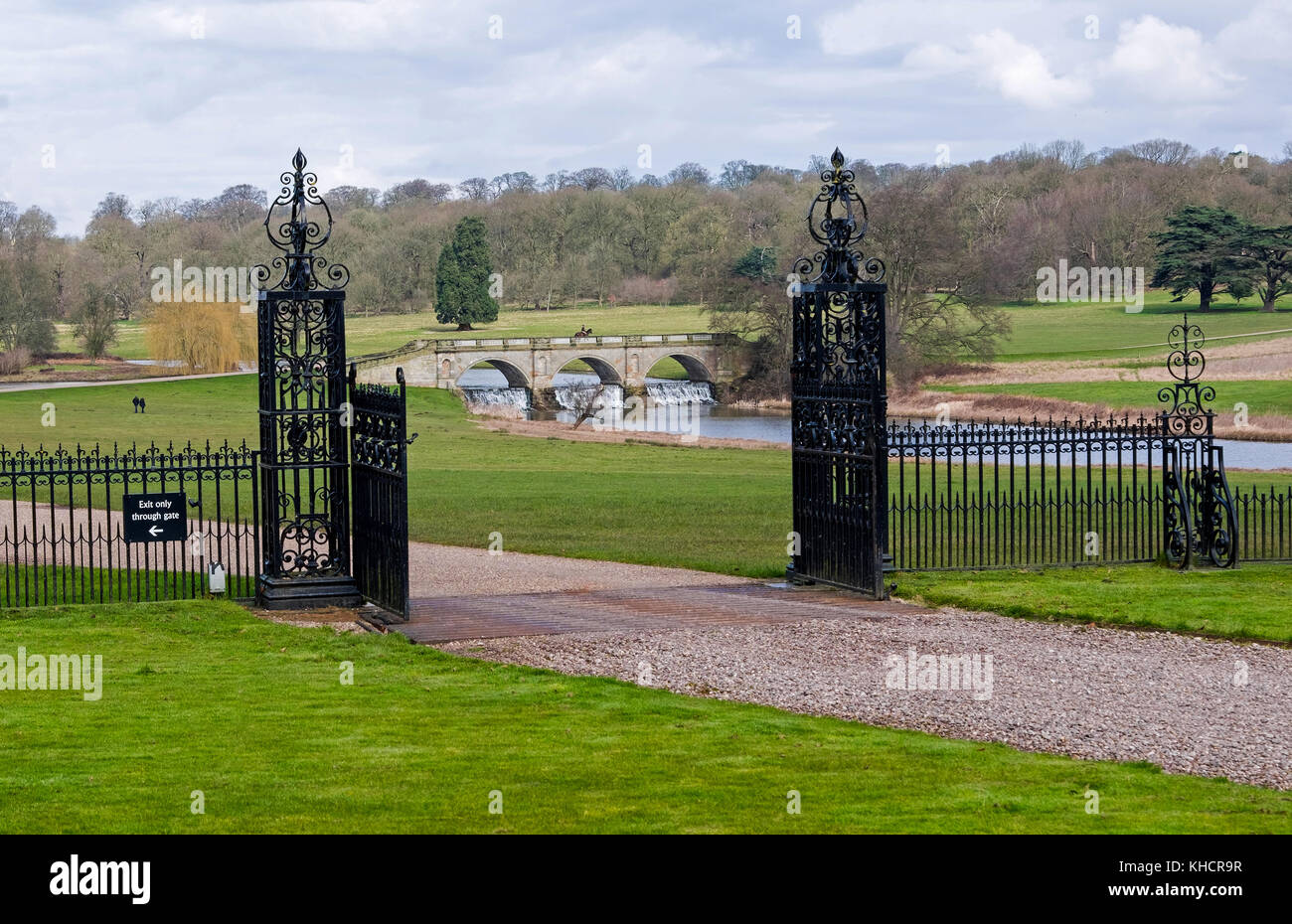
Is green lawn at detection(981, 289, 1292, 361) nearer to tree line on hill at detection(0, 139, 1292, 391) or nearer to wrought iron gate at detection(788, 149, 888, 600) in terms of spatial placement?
tree line on hill at detection(0, 139, 1292, 391)

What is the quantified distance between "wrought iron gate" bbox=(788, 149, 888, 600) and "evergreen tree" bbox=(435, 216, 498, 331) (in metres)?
83.4

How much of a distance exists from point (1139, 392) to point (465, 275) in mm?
50960

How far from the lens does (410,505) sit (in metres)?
25.4

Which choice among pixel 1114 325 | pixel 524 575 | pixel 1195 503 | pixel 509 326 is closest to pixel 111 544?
pixel 524 575

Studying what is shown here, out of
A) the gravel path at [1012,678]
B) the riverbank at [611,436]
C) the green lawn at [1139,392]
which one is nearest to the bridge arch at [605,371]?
the green lawn at [1139,392]

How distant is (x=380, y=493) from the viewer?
1289 cm

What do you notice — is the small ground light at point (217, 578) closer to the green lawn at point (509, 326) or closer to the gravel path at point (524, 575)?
the gravel path at point (524, 575)

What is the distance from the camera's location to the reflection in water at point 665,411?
53312 millimetres

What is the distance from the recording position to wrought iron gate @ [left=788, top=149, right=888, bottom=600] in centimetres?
1364

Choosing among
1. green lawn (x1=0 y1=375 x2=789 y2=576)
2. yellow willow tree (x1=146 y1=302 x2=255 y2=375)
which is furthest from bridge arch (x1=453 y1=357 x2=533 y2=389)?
green lawn (x1=0 y1=375 x2=789 y2=576)

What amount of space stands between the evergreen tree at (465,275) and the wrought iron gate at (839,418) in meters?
83.4

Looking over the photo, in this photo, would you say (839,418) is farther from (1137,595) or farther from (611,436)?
(611,436)

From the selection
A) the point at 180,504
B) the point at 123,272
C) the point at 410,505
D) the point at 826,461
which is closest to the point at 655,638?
the point at 826,461
